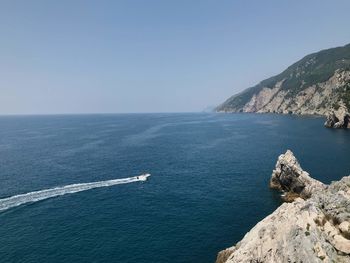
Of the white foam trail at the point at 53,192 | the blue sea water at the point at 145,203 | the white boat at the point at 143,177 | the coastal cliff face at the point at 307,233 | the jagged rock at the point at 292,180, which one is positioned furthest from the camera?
the white boat at the point at 143,177

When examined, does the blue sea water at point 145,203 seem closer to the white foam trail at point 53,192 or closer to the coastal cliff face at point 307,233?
the white foam trail at point 53,192

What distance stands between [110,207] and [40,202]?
2124cm

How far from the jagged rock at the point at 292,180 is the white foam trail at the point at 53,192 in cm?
4560

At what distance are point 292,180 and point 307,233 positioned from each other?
54053 mm

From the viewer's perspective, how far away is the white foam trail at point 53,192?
93000 millimetres

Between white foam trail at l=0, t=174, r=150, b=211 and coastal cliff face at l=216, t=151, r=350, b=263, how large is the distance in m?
67.0

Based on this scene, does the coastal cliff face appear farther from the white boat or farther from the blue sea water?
the white boat

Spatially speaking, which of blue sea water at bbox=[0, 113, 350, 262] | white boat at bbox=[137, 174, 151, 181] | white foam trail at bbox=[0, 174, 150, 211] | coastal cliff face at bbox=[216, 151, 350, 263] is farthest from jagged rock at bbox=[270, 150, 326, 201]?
white foam trail at bbox=[0, 174, 150, 211]

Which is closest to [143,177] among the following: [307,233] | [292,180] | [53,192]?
[53,192]

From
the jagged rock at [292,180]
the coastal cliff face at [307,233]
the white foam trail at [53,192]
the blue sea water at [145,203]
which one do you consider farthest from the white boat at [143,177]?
the coastal cliff face at [307,233]

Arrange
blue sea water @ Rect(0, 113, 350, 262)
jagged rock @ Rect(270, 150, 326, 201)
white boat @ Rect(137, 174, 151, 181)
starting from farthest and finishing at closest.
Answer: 1. white boat @ Rect(137, 174, 151, 181)
2. jagged rock @ Rect(270, 150, 326, 201)
3. blue sea water @ Rect(0, 113, 350, 262)

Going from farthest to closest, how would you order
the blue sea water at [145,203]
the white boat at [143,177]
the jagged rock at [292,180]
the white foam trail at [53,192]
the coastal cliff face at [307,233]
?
1. the white boat at [143,177]
2. the white foam trail at [53,192]
3. the jagged rock at [292,180]
4. the blue sea water at [145,203]
5. the coastal cliff face at [307,233]

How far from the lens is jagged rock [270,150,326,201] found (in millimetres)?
87625

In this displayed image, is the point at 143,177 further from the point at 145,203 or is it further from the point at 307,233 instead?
the point at 307,233
